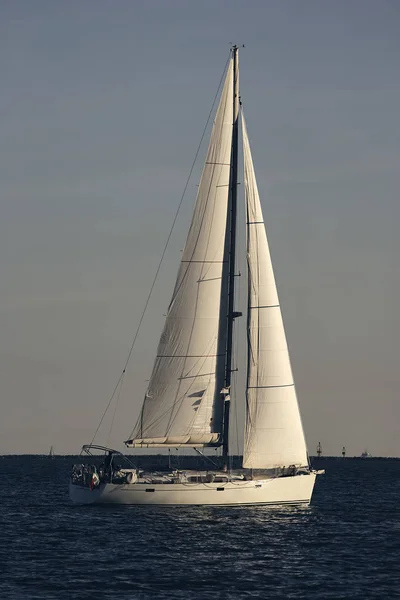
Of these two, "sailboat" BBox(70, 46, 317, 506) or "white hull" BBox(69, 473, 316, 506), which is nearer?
"white hull" BBox(69, 473, 316, 506)

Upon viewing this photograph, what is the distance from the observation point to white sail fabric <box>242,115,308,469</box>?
68500 millimetres

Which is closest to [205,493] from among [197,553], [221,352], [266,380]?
[266,380]

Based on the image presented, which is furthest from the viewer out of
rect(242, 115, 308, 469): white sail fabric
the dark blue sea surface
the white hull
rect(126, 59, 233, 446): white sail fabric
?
rect(126, 59, 233, 446): white sail fabric

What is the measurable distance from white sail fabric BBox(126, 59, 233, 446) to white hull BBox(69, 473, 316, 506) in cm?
369

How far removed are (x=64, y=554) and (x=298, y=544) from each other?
1180cm

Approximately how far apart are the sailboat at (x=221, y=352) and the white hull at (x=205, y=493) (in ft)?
2.47

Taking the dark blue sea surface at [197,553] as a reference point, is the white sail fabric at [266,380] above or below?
→ above

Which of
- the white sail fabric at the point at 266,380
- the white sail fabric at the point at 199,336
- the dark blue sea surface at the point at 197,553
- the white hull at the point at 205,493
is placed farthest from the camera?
the white sail fabric at the point at 199,336

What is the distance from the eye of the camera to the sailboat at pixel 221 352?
68688 mm

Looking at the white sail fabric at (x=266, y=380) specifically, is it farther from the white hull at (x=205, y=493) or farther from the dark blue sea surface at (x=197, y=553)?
the dark blue sea surface at (x=197, y=553)

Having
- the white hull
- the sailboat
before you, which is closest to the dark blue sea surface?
the white hull

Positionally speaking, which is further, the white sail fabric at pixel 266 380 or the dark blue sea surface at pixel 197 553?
the white sail fabric at pixel 266 380

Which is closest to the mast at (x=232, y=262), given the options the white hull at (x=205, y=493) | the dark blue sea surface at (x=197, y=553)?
the white hull at (x=205, y=493)

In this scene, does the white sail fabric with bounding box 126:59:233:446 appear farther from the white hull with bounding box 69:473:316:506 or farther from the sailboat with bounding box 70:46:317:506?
the white hull with bounding box 69:473:316:506
